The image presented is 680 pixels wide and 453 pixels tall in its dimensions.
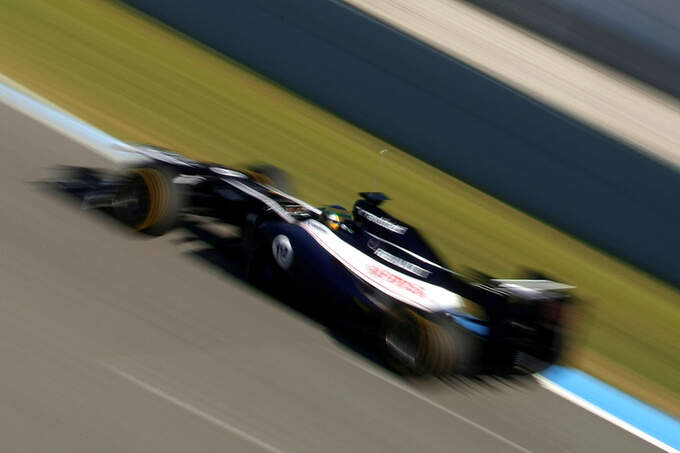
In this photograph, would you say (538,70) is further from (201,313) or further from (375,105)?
(201,313)

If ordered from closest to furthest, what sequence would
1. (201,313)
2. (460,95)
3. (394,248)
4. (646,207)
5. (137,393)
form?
(137,393), (201,313), (394,248), (646,207), (460,95)

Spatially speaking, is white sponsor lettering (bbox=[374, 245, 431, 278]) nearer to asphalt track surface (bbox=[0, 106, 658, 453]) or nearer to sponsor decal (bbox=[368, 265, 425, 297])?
sponsor decal (bbox=[368, 265, 425, 297])

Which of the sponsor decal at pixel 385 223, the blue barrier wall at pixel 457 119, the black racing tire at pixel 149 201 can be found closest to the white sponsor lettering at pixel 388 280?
the sponsor decal at pixel 385 223

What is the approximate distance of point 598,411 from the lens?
7.84 m

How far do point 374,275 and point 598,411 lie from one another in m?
2.11

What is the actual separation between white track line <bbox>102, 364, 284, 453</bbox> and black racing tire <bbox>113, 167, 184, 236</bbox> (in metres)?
2.15

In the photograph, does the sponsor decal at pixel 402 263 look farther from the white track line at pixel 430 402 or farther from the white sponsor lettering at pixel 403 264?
the white track line at pixel 430 402

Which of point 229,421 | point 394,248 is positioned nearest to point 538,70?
point 394,248

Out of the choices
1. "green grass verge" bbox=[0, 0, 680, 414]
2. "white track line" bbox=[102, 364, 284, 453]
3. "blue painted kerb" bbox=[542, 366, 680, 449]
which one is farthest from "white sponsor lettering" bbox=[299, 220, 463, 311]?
"green grass verge" bbox=[0, 0, 680, 414]

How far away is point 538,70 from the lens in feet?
45.0

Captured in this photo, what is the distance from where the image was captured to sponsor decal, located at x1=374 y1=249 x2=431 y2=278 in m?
7.36

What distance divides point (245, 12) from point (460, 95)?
127 inches

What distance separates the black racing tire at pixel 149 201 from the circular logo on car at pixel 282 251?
35.8 inches

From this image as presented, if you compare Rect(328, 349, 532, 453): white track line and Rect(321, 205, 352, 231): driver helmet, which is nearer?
Rect(328, 349, 532, 453): white track line
